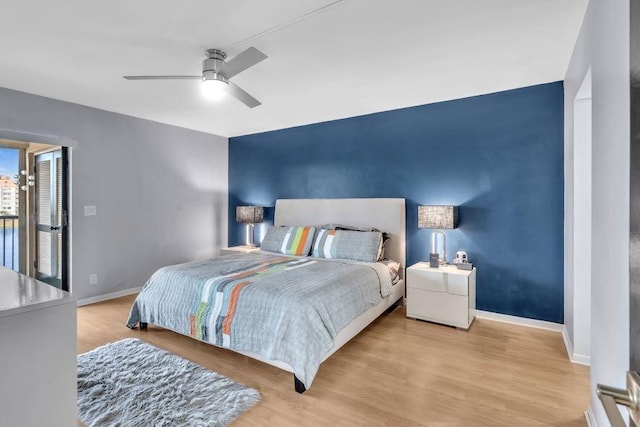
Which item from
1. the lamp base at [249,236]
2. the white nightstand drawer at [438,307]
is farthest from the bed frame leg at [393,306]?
the lamp base at [249,236]

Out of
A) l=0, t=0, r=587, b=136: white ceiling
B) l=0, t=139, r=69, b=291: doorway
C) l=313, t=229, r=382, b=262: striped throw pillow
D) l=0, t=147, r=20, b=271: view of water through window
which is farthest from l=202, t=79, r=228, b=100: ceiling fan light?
l=0, t=147, r=20, b=271: view of water through window

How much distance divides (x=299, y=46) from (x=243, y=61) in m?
0.51

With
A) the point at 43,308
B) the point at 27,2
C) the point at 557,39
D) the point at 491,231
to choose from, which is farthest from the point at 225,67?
the point at 491,231

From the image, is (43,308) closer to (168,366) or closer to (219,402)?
(219,402)

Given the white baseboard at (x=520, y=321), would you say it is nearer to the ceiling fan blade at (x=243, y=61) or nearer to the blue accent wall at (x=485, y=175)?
the blue accent wall at (x=485, y=175)

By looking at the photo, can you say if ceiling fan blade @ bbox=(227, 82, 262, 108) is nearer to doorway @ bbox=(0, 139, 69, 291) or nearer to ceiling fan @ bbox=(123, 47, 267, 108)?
ceiling fan @ bbox=(123, 47, 267, 108)

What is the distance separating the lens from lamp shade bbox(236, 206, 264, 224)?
5129 millimetres

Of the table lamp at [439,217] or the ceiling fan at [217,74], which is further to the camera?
the table lamp at [439,217]

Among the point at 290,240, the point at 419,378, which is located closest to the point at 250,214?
the point at 290,240

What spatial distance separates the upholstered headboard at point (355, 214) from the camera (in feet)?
13.2

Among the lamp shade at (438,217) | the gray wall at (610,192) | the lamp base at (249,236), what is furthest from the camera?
the lamp base at (249,236)

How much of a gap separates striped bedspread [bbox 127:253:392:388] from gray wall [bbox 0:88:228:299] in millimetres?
1477

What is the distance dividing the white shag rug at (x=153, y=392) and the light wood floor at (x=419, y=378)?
0.13 metres

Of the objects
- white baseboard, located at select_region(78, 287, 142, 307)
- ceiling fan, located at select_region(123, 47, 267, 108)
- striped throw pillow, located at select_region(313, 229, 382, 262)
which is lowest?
white baseboard, located at select_region(78, 287, 142, 307)
